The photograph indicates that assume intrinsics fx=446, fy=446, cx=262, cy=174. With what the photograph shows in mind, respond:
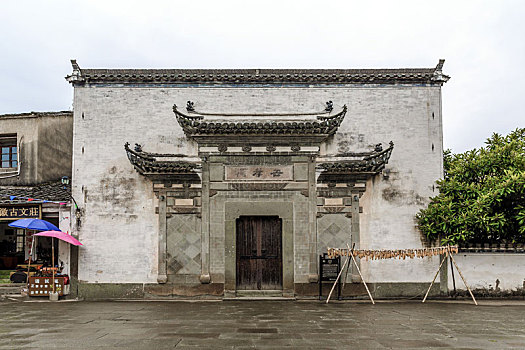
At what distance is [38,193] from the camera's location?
12836 millimetres

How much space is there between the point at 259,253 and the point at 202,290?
1842mm

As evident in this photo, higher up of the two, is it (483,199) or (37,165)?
(37,165)

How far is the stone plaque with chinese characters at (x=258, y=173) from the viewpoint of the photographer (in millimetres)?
12391

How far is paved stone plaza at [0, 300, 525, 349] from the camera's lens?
276 inches

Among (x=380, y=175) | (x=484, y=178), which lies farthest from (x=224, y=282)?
(x=484, y=178)

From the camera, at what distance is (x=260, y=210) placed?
12336mm

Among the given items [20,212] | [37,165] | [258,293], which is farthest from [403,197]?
[37,165]

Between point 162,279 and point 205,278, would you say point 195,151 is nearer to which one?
point 205,278

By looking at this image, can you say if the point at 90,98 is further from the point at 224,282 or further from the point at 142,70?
the point at 224,282

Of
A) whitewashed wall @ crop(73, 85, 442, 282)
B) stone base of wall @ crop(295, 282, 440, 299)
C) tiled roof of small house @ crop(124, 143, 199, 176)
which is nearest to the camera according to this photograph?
tiled roof of small house @ crop(124, 143, 199, 176)

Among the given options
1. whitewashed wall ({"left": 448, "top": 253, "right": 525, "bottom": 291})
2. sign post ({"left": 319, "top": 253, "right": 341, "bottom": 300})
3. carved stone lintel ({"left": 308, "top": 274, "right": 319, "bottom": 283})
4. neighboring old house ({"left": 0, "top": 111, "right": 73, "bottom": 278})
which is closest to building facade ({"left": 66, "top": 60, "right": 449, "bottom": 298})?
carved stone lintel ({"left": 308, "top": 274, "right": 319, "bottom": 283})

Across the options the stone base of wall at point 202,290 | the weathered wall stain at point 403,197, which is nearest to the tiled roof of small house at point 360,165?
the weathered wall stain at point 403,197

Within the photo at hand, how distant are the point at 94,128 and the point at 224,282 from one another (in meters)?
5.69

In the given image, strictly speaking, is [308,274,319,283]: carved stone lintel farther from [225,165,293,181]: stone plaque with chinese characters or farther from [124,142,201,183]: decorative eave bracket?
[124,142,201,183]: decorative eave bracket
